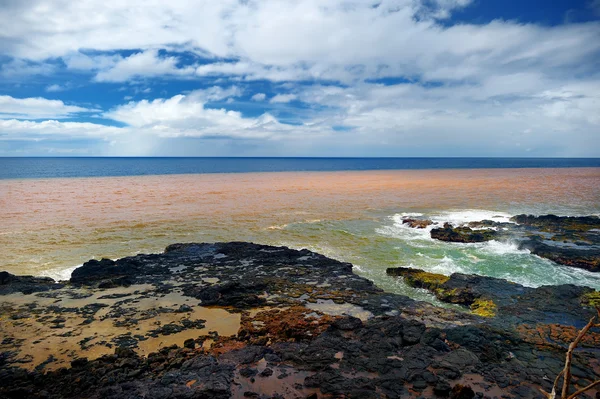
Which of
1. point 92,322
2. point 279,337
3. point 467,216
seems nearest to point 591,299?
point 279,337

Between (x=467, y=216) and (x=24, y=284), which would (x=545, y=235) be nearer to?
(x=467, y=216)

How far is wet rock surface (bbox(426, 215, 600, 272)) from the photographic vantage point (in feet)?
88.4

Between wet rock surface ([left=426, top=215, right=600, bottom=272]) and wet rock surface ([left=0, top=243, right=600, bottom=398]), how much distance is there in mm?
8358

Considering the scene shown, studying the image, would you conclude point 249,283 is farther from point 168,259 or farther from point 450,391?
point 450,391

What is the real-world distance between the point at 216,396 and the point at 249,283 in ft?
33.7

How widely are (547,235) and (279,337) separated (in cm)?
2979

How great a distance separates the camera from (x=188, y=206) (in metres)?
54.3

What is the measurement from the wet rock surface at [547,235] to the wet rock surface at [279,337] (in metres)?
8.36

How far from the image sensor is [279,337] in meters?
15.7

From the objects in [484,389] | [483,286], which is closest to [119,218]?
[483,286]

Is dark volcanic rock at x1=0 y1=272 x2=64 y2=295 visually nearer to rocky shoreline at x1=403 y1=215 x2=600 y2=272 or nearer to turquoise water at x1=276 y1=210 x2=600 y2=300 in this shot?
turquoise water at x1=276 y1=210 x2=600 y2=300

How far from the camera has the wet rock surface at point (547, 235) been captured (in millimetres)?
26953

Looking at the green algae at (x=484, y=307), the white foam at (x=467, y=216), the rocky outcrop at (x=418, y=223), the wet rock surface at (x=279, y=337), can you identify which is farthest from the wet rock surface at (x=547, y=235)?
the green algae at (x=484, y=307)

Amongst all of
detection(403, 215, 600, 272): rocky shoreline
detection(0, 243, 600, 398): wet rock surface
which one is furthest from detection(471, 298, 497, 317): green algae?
detection(403, 215, 600, 272): rocky shoreline
